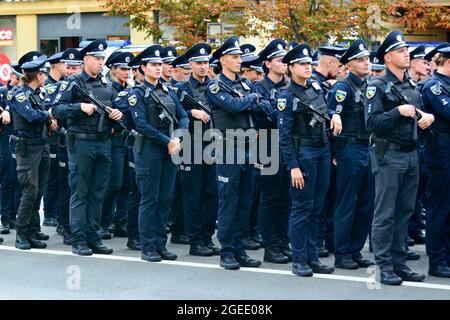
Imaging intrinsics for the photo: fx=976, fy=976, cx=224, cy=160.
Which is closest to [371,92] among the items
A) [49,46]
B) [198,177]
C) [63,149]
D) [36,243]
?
[198,177]

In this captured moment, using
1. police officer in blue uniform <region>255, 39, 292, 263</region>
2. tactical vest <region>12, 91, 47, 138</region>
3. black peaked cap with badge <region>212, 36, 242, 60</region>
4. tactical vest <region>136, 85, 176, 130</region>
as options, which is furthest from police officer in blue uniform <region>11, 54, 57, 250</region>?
police officer in blue uniform <region>255, 39, 292, 263</region>

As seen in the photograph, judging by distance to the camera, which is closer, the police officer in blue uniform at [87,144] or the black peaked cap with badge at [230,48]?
the black peaked cap with badge at [230,48]

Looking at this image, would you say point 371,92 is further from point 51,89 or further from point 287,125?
point 51,89

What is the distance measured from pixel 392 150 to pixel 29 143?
13.7 ft

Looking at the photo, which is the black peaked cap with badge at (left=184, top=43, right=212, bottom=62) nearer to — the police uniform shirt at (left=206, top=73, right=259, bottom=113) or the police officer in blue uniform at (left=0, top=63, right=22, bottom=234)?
the police uniform shirt at (left=206, top=73, right=259, bottom=113)

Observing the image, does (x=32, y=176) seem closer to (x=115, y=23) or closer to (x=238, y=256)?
(x=238, y=256)

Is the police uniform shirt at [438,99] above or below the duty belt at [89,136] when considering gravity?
above

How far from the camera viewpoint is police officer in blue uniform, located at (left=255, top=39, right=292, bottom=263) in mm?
9805

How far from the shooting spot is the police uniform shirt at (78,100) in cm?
1001

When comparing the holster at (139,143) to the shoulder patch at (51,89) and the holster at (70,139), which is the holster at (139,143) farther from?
the shoulder patch at (51,89)

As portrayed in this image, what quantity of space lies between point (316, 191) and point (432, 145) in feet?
3.80

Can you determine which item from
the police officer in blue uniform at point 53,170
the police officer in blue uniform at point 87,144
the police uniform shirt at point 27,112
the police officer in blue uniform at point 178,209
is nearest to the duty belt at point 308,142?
the police officer in blue uniform at point 87,144

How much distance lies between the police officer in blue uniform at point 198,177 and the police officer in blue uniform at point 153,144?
0.49m

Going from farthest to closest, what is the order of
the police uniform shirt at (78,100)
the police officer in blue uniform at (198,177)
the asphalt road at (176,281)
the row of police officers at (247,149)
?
1. the police officer in blue uniform at (198,177)
2. the police uniform shirt at (78,100)
3. the row of police officers at (247,149)
4. the asphalt road at (176,281)
